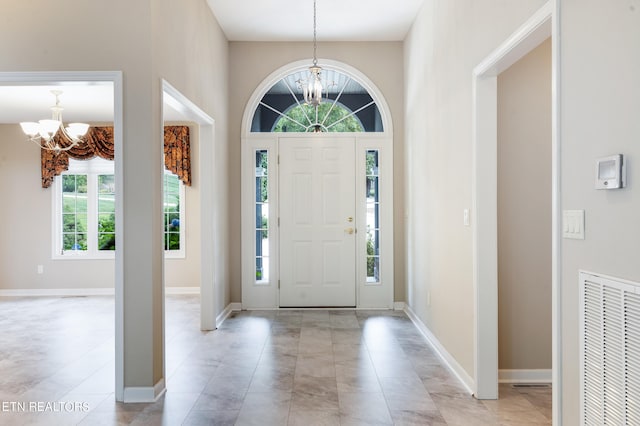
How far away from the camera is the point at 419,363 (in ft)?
12.0

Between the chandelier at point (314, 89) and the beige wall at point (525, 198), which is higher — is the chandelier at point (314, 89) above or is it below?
above

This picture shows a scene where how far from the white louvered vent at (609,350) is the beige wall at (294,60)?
3.88 metres

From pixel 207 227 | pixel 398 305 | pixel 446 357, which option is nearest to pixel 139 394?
pixel 207 227

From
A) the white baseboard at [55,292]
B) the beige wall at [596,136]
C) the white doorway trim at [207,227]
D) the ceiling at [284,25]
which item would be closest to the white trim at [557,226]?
the beige wall at [596,136]

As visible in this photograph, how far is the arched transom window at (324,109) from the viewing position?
566cm

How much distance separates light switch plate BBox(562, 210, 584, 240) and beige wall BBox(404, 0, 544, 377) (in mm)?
1009

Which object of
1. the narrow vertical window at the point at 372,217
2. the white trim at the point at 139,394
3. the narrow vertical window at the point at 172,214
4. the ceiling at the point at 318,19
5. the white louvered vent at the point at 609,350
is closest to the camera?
the white louvered vent at the point at 609,350

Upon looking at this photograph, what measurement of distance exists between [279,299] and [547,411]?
11.3ft

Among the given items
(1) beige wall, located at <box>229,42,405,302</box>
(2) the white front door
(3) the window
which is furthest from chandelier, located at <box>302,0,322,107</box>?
(3) the window

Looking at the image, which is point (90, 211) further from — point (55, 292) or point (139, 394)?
point (139, 394)

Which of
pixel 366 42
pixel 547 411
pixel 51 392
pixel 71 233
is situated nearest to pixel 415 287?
pixel 547 411

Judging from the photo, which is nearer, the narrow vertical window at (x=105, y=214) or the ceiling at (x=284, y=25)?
the ceiling at (x=284, y=25)

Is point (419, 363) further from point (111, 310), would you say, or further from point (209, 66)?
point (111, 310)

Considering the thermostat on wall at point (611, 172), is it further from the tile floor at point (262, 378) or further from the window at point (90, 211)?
the window at point (90, 211)
